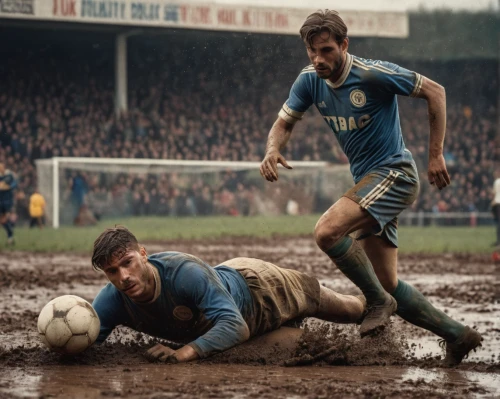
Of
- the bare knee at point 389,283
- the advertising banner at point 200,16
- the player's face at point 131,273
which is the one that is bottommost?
the bare knee at point 389,283

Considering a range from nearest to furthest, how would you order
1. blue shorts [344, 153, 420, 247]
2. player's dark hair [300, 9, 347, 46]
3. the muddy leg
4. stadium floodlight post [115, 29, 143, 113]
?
player's dark hair [300, 9, 347, 46] → blue shorts [344, 153, 420, 247] → the muddy leg → stadium floodlight post [115, 29, 143, 113]

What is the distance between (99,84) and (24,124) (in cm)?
478

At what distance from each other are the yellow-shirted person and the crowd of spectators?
0.77 metres

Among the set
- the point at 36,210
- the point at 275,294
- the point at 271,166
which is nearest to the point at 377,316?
the point at 275,294

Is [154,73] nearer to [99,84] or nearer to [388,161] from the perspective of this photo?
[99,84]

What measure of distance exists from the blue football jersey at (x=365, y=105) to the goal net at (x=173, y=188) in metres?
17.7

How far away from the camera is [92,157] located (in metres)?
26.5

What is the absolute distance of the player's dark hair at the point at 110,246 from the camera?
5.18m

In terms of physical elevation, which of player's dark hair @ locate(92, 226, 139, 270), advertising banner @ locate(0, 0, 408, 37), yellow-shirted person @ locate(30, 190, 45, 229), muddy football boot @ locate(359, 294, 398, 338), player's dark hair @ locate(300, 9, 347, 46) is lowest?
yellow-shirted person @ locate(30, 190, 45, 229)

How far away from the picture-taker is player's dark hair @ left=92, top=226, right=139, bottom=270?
5184 millimetres

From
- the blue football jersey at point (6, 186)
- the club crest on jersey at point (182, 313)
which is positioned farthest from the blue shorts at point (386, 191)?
the blue football jersey at point (6, 186)

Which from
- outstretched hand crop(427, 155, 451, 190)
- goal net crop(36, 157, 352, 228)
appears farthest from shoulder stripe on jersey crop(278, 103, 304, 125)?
goal net crop(36, 157, 352, 228)

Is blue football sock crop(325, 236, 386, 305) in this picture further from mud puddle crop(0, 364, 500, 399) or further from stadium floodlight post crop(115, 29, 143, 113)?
stadium floodlight post crop(115, 29, 143, 113)

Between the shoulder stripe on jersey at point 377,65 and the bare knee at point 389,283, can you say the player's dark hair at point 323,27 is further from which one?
the bare knee at point 389,283
